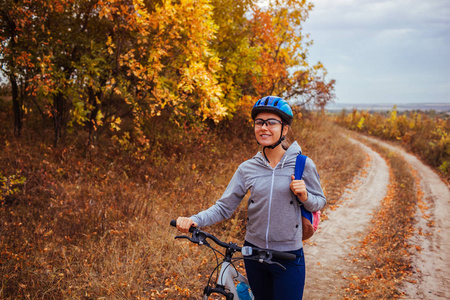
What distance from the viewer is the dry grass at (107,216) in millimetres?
3996

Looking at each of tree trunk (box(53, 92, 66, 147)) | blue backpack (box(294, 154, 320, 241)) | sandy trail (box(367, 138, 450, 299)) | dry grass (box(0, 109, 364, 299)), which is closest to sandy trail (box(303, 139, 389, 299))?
dry grass (box(0, 109, 364, 299))

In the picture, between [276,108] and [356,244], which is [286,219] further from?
[356,244]

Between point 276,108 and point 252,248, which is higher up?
point 276,108

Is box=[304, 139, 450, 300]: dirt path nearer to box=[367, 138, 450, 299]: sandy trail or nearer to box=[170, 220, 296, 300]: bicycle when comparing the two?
box=[367, 138, 450, 299]: sandy trail

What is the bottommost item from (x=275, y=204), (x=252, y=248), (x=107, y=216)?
(x=107, y=216)

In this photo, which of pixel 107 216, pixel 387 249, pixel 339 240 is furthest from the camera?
pixel 339 240

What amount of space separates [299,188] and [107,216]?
4.26 m

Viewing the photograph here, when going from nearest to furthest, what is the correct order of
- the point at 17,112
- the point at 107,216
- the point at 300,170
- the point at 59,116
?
the point at 300,170 → the point at 107,216 → the point at 59,116 → the point at 17,112

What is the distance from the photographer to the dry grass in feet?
13.1

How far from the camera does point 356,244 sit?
6738 mm

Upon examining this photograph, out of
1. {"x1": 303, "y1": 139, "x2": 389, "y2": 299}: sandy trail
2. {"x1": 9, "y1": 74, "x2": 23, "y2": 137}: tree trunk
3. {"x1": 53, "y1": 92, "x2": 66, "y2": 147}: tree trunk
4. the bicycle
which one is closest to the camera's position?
the bicycle

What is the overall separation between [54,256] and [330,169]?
33.7 ft

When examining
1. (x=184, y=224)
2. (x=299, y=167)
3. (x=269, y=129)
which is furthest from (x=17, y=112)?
(x=299, y=167)

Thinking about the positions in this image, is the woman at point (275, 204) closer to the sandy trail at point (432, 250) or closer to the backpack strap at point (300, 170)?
the backpack strap at point (300, 170)
